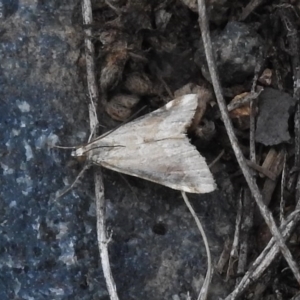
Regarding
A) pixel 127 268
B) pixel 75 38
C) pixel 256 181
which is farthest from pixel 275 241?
pixel 75 38

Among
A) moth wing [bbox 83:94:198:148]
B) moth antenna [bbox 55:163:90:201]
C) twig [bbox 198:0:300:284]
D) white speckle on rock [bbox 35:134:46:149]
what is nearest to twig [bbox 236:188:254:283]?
twig [bbox 198:0:300:284]

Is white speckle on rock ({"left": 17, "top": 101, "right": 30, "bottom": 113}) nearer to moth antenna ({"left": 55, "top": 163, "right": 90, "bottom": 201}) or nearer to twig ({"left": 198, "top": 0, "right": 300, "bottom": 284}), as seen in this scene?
moth antenna ({"left": 55, "top": 163, "right": 90, "bottom": 201})

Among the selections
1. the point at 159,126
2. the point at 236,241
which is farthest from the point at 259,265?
the point at 159,126

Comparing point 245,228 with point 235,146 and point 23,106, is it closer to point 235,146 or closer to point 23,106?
point 235,146

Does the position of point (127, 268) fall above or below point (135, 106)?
below

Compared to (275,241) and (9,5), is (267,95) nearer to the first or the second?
(275,241)

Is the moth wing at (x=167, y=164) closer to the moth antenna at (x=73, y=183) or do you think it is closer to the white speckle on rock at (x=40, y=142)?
the moth antenna at (x=73, y=183)
